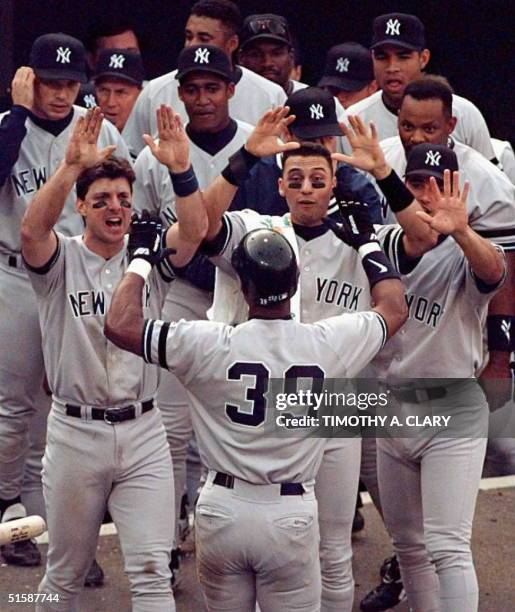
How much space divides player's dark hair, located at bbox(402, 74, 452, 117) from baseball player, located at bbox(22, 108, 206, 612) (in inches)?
42.6

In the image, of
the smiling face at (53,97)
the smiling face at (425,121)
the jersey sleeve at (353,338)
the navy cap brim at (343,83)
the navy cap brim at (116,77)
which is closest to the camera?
the jersey sleeve at (353,338)

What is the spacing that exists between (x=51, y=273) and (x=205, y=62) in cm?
130

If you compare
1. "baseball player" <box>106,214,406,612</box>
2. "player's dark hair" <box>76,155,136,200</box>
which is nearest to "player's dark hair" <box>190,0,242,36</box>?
"player's dark hair" <box>76,155,136,200</box>

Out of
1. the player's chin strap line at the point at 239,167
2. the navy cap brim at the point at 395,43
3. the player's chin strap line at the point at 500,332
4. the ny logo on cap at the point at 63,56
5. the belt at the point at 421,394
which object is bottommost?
the belt at the point at 421,394

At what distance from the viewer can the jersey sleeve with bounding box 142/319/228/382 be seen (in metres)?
4.48

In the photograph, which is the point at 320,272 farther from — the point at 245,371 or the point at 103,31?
the point at 103,31

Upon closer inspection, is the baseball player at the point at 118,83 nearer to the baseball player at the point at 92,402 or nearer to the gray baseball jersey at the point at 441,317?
the baseball player at the point at 92,402

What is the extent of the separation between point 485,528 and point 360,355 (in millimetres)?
2260

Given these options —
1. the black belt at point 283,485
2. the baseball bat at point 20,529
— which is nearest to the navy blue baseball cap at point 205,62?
the black belt at point 283,485

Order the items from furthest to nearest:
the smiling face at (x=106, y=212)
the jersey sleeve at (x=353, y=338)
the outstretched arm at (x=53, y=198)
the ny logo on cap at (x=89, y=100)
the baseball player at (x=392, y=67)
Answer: the ny logo on cap at (x=89, y=100) → the baseball player at (x=392, y=67) → the smiling face at (x=106, y=212) → the outstretched arm at (x=53, y=198) → the jersey sleeve at (x=353, y=338)

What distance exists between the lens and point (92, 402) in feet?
16.7

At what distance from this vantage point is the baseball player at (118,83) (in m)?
6.94

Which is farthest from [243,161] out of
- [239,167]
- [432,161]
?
[432,161]

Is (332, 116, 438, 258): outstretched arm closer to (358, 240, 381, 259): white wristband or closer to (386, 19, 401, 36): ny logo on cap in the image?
(358, 240, 381, 259): white wristband
